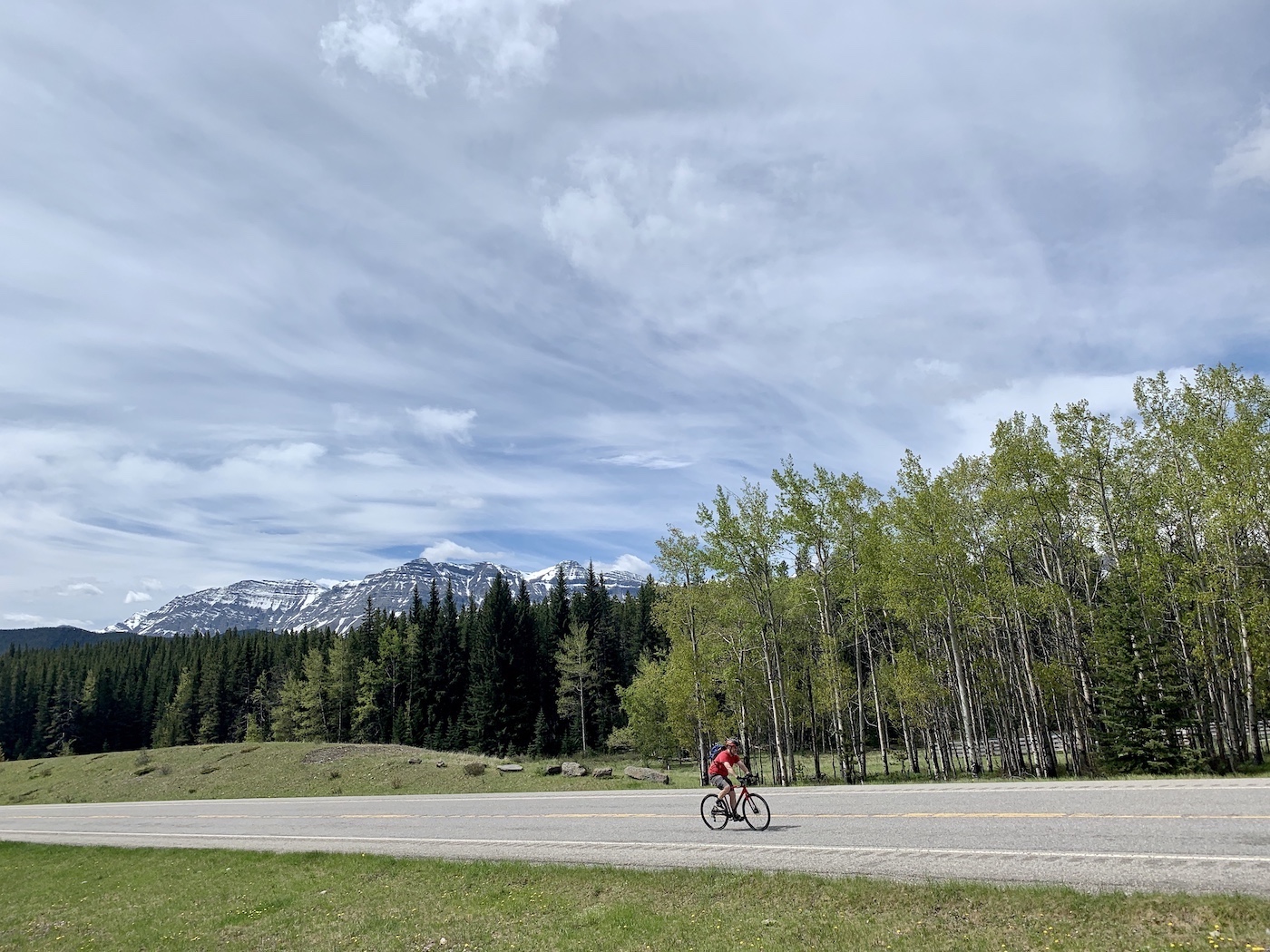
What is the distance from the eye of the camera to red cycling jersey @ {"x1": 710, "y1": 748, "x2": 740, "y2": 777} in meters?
15.7

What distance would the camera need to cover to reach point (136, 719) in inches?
4146

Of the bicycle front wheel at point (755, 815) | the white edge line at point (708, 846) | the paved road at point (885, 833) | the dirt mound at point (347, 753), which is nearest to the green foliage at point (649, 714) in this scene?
the dirt mound at point (347, 753)

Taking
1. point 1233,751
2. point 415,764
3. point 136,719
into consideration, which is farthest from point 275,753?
point 136,719

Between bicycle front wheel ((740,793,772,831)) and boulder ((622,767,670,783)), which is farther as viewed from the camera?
boulder ((622,767,670,783))

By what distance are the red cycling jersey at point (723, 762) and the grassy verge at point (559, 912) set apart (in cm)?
375

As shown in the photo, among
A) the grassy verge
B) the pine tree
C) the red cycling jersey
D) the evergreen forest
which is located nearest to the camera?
the grassy verge

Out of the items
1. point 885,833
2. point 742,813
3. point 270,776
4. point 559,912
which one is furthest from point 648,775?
point 270,776

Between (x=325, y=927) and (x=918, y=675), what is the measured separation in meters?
30.4

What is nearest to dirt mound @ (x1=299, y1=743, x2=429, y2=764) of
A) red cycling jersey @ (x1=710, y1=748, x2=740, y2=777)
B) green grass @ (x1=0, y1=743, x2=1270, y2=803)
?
green grass @ (x1=0, y1=743, x2=1270, y2=803)

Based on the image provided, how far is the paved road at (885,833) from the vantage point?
9.80 m

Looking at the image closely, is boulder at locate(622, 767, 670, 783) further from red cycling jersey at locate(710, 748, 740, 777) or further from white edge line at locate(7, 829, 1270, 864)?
red cycling jersey at locate(710, 748, 740, 777)

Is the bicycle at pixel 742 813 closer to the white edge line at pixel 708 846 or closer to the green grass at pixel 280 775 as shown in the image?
the white edge line at pixel 708 846

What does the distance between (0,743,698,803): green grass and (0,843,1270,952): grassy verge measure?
47.6ft

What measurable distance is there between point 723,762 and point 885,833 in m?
3.94
